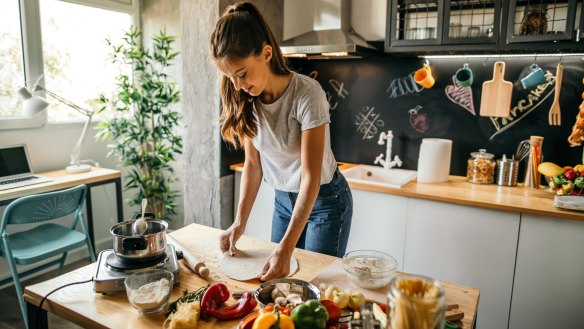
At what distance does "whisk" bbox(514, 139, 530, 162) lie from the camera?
Answer: 8.21 ft

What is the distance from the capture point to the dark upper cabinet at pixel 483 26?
82.0 inches

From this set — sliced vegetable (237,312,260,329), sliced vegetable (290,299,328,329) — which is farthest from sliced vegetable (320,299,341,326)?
sliced vegetable (237,312,260,329)

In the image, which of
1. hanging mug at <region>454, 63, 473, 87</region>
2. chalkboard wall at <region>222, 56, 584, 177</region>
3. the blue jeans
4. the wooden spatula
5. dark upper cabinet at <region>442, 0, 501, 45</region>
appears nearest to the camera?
the blue jeans

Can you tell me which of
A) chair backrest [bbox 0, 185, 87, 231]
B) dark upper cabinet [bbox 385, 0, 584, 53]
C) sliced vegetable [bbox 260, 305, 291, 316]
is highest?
dark upper cabinet [bbox 385, 0, 584, 53]

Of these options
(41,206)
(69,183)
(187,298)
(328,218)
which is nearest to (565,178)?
(328,218)

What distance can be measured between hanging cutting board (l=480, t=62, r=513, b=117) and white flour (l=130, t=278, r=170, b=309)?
Result: 2.17 metres

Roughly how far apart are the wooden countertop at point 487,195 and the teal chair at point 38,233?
5.20ft

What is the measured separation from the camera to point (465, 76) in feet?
8.39

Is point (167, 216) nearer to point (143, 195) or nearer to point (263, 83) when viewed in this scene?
point (143, 195)

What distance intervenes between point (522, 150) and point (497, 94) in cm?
37

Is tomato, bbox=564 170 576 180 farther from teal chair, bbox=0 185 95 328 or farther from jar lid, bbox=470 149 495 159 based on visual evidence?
teal chair, bbox=0 185 95 328

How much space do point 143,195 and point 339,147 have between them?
154 centimetres

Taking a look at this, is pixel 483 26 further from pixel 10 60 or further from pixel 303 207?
pixel 10 60

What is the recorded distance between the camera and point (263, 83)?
1395 mm
